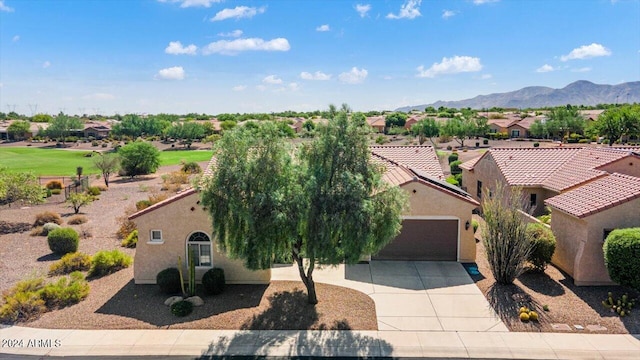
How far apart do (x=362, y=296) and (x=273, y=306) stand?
3.43m

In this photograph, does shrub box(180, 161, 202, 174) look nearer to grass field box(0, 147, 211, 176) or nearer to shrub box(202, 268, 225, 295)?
grass field box(0, 147, 211, 176)

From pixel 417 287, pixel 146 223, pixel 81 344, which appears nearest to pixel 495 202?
pixel 417 287

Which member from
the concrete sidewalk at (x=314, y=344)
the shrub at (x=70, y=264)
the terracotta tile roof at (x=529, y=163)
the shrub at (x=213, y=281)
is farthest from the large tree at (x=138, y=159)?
the terracotta tile roof at (x=529, y=163)

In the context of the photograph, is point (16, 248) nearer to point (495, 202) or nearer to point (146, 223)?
point (146, 223)

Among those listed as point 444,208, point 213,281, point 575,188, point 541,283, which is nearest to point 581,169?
point 575,188

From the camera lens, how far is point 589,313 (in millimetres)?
14508

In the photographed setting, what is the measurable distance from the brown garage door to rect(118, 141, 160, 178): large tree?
36.4 meters

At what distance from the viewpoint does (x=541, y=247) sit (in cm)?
1750

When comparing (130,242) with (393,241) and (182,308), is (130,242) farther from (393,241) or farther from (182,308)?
(393,241)

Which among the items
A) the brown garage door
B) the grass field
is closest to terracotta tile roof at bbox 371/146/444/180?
the brown garage door

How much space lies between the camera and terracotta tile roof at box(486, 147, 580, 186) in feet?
79.7

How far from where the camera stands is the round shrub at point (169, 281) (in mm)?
15992

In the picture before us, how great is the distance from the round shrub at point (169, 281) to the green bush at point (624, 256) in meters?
16.1

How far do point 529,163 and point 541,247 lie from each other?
391 inches
